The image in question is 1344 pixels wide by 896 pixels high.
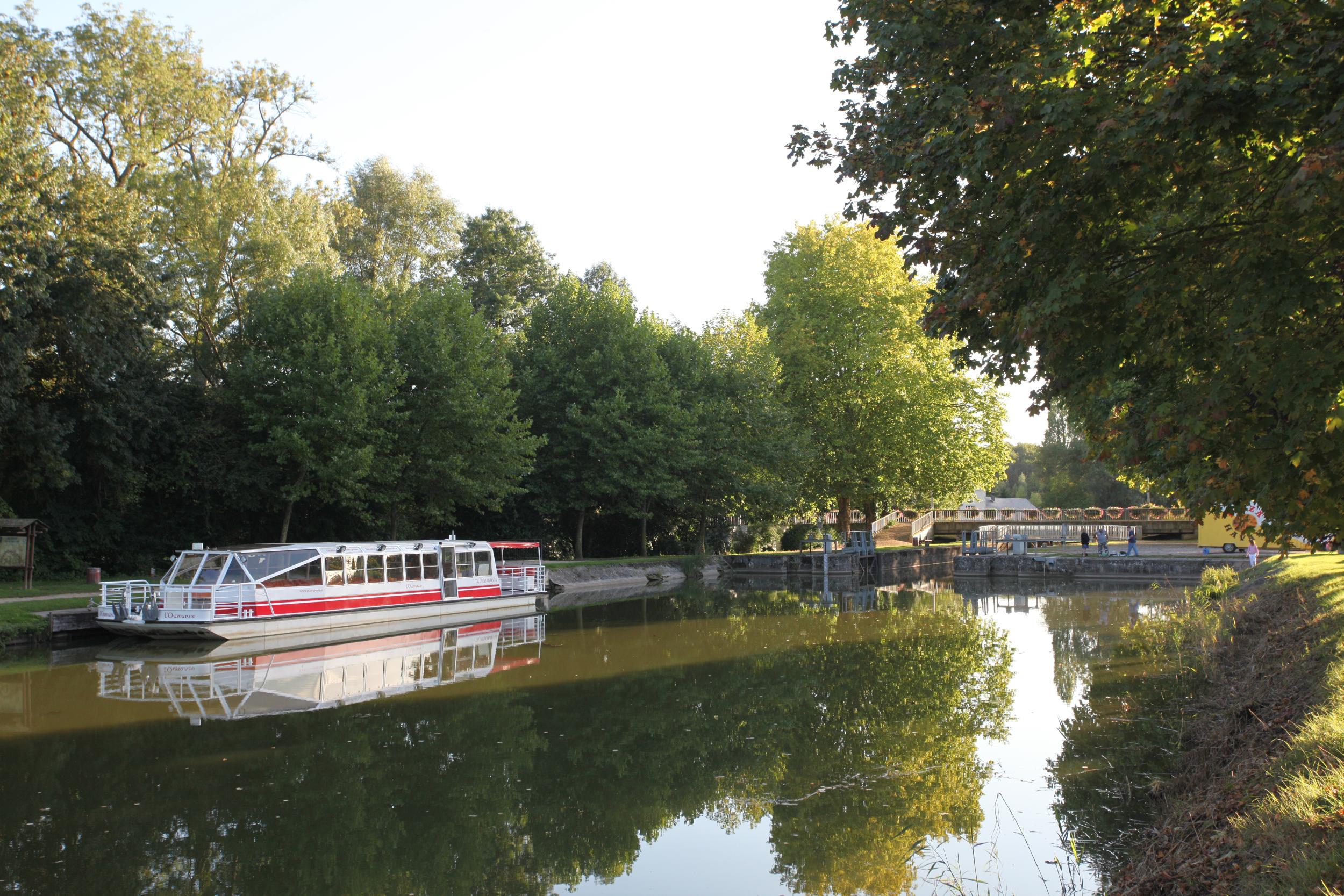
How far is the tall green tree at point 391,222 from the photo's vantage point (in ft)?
167

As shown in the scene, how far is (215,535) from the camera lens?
34531mm

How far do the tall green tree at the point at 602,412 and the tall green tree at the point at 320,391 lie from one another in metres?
10.1

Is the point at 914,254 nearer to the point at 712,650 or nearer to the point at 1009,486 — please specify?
the point at 712,650

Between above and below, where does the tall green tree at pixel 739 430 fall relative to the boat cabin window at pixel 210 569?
above

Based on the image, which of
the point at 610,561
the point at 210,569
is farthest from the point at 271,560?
the point at 610,561

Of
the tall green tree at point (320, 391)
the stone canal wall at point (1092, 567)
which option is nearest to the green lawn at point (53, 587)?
the tall green tree at point (320, 391)

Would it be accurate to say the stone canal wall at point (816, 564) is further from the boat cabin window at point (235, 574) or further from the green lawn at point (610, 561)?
the boat cabin window at point (235, 574)

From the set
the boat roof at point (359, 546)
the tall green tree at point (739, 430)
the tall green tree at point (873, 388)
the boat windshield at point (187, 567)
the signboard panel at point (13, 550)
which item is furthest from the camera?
the tall green tree at point (873, 388)

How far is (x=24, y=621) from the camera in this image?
2167 centimetres

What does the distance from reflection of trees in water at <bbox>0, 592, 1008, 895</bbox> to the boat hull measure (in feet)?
27.8

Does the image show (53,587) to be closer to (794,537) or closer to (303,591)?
(303,591)

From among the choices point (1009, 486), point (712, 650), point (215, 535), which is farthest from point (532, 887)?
point (1009, 486)

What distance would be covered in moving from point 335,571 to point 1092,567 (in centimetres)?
3486

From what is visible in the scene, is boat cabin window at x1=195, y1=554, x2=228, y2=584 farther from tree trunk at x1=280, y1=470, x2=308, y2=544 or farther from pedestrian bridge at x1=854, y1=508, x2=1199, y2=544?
pedestrian bridge at x1=854, y1=508, x2=1199, y2=544
